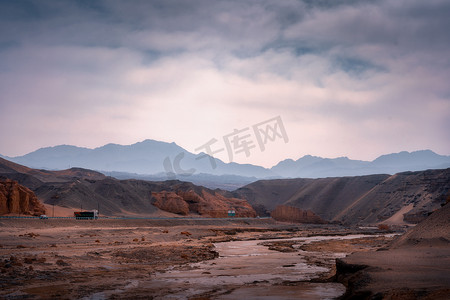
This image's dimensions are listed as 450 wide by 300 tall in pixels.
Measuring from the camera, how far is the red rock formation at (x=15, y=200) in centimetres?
5953

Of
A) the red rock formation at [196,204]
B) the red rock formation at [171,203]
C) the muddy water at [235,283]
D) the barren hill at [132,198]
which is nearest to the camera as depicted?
the muddy water at [235,283]

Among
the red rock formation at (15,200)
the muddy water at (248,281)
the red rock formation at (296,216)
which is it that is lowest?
the red rock formation at (296,216)

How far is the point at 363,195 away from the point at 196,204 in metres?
49.9

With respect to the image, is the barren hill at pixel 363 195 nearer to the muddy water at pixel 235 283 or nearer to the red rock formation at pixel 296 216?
the red rock formation at pixel 296 216

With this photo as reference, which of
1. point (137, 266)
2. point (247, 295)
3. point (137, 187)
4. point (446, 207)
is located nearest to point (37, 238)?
point (137, 266)

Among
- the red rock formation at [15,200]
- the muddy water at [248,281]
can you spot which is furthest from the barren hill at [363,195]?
the muddy water at [248,281]

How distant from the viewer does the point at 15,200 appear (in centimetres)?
6094

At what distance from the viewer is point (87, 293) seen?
15.3m

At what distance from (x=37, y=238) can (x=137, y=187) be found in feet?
234

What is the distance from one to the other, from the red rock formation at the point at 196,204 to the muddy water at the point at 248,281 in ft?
226

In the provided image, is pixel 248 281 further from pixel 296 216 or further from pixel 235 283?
→ pixel 296 216

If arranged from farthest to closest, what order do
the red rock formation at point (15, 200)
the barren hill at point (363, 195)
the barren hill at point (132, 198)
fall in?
the barren hill at point (363, 195) → the barren hill at point (132, 198) → the red rock formation at point (15, 200)

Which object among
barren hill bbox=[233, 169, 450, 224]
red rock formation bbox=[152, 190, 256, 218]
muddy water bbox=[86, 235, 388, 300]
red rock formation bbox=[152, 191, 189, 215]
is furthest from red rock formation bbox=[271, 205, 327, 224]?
muddy water bbox=[86, 235, 388, 300]

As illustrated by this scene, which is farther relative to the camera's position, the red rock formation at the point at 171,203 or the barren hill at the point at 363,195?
the red rock formation at the point at 171,203
